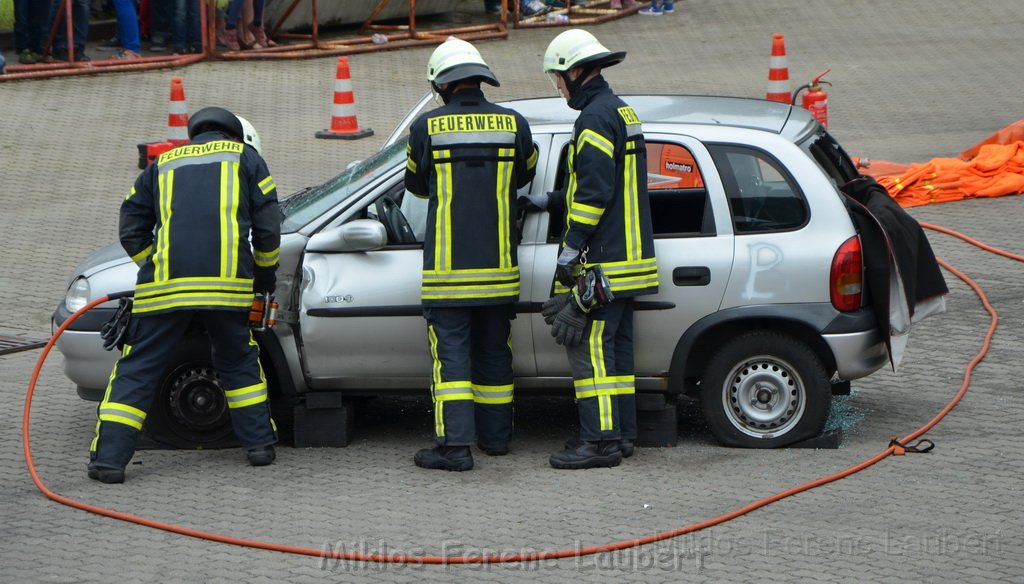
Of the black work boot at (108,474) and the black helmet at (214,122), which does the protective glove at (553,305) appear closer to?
the black helmet at (214,122)

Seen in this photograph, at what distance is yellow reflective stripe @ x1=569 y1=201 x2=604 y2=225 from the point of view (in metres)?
5.96

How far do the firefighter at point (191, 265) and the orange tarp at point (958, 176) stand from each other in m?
6.37

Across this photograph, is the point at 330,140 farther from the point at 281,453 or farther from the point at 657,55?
the point at 281,453

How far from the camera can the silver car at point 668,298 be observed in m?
6.18

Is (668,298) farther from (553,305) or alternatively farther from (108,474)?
(108,474)

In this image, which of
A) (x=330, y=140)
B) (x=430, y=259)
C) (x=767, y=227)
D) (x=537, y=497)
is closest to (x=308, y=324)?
(x=430, y=259)

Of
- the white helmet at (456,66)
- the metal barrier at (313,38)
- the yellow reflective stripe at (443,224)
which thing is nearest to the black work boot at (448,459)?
the yellow reflective stripe at (443,224)

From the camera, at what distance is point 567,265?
6016mm

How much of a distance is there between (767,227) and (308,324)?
6.74ft

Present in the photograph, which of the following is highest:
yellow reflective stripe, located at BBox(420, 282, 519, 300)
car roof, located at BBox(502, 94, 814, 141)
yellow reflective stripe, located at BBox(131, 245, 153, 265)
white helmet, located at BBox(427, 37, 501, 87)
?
white helmet, located at BBox(427, 37, 501, 87)

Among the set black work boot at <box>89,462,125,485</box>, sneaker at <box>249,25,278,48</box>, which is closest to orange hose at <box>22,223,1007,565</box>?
black work boot at <box>89,462,125,485</box>

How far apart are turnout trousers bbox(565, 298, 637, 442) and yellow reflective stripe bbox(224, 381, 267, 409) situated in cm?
136

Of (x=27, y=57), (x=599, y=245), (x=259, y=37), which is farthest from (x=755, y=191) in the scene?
(x=259, y=37)

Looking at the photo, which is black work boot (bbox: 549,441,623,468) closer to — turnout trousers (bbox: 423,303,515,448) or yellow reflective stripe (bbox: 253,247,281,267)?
turnout trousers (bbox: 423,303,515,448)
